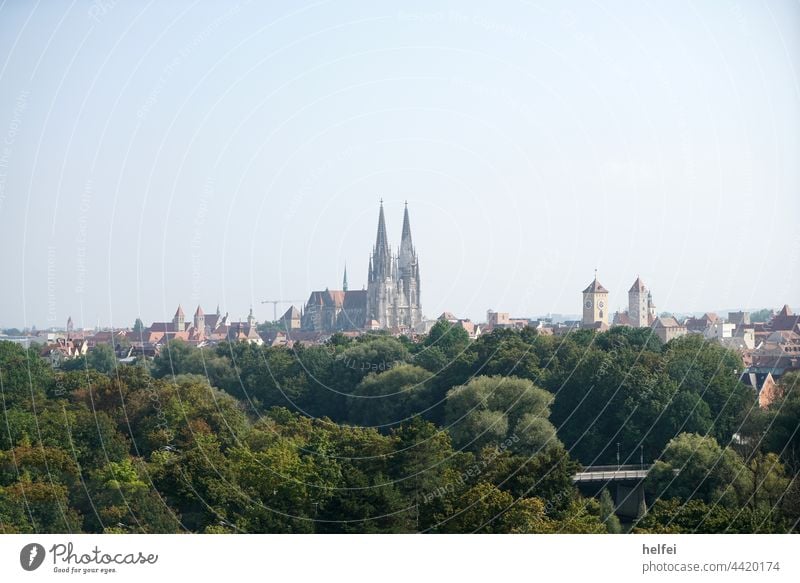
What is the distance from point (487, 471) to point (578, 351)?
15.4 m

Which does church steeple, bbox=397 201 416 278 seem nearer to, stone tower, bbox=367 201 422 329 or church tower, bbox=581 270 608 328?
stone tower, bbox=367 201 422 329

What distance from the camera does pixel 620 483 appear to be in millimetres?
23234

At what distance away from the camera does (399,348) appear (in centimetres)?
4419

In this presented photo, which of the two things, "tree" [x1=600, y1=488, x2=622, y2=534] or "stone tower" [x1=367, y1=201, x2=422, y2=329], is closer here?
"tree" [x1=600, y1=488, x2=622, y2=534]

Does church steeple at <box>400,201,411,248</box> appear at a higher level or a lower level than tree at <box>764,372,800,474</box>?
higher

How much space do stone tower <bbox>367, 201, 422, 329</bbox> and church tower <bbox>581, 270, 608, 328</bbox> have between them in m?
16.8

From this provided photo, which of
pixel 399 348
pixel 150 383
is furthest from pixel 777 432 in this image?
pixel 399 348

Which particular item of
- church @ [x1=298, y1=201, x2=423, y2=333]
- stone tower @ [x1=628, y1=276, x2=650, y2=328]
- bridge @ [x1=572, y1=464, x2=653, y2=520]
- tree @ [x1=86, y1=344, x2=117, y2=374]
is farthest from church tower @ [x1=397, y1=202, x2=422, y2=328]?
bridge @ [x1=572, y1=464, x2=653, y2=520]

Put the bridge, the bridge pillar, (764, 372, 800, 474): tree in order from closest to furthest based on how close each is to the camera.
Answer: (764, 372, 800, 474): tree < the bridge pillar < the bridge

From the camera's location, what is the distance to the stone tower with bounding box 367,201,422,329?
89188 millimetres

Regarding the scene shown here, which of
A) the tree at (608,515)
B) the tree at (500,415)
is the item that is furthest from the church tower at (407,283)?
the tree at (608,515)

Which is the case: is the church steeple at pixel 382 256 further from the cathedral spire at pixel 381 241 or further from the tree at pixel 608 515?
the tree at pixel 608 515

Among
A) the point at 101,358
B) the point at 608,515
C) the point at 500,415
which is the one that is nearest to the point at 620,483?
the point at 500,415

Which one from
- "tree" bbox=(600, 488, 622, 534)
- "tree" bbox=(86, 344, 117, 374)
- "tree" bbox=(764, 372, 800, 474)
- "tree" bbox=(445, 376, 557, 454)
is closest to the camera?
"tree" bbox=(600, 488, 622, 534)
